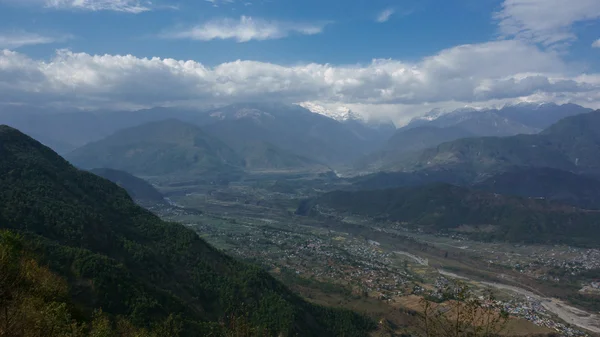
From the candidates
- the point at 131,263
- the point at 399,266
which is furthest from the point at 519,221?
the point at 131,263

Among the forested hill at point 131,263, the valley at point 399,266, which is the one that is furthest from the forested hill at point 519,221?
the forested hill at point 131,263

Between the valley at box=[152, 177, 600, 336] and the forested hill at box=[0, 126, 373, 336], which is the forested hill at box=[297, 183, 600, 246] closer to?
the valley at box=[152, 177, 600, 336]

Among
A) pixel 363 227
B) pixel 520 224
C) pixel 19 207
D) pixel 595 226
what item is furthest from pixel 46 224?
pixel 595 226

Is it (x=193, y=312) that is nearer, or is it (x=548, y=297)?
(x=193, y=312)

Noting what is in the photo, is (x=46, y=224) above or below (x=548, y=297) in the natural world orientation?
above

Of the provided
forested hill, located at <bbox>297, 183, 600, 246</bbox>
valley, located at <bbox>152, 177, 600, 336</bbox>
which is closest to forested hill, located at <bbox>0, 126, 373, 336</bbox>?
valley, located at <bbox>152, 177, 600, 336</bbox>

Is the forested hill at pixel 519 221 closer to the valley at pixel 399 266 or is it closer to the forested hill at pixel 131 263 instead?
the valley at pixel 399 266

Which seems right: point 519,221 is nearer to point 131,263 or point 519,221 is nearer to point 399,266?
point 399,266

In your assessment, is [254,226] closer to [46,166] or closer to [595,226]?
[46,166]
